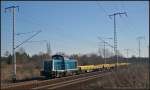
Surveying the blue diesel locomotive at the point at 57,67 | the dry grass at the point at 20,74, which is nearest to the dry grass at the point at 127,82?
the dry grass at the point at 20,74

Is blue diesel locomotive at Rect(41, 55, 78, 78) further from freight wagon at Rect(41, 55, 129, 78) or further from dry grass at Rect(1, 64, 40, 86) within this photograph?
dry grass at Rect(1, 64, 40, 86)

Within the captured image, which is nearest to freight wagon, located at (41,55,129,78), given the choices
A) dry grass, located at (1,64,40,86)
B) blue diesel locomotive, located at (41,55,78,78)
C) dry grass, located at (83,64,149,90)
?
blue diesel locomotive, located at (41,55,78,78)

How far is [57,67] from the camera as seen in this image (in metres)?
51.8

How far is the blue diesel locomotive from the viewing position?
5028 cm

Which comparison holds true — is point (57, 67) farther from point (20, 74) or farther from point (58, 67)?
point (20, 74)

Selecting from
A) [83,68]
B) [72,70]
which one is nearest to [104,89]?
[72,70]

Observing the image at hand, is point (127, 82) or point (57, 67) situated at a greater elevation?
point (57, 67)

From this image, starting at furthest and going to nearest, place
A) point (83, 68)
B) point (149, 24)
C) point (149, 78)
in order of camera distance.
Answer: point (83, 68) → point (149, 24) → point (149, 78)

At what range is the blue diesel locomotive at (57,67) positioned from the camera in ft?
165

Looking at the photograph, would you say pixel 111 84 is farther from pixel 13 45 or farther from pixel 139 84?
pixel 13 45

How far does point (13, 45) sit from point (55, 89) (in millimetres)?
20638

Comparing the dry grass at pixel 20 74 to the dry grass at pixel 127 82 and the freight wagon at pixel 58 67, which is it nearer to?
the freight wagon at pixel 58 67

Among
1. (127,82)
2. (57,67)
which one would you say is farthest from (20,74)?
(127,82)

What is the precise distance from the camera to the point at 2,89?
1135 inches
